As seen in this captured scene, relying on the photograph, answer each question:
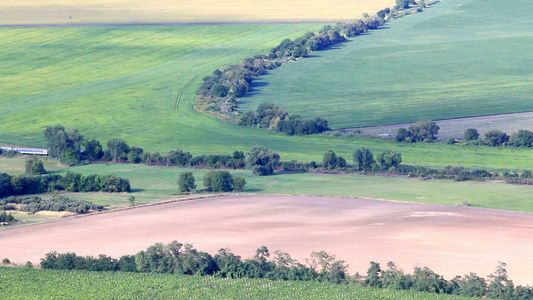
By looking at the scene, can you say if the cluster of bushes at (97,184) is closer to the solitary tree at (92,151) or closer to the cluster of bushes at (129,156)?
the cluster of bushes at (129,156)

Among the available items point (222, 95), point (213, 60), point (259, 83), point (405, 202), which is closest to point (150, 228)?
point (405, 202)

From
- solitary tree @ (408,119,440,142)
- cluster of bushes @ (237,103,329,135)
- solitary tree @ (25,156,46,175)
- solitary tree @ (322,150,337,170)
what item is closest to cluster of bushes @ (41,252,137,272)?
solitary tree @ (25,156,46,175)

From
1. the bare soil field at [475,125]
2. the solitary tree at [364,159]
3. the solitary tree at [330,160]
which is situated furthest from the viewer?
the bare soil field at [475,125]

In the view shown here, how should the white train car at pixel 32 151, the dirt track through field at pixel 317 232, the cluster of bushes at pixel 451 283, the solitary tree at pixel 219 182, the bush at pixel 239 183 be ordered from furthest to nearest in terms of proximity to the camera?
the white train car at pixel 32 151
the bush at pixel 239 183
the solitary tree at pixel 219 182
the dirt track through field at pixel 317 232
the cluster of bushes at pixel 451 283

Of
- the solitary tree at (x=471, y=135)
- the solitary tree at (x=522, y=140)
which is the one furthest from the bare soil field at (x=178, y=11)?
A: the solitary tree at (x=522, y=140)

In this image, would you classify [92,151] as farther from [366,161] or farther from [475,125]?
[475,125]

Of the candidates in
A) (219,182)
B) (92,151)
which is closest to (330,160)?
Result: (219,182)
